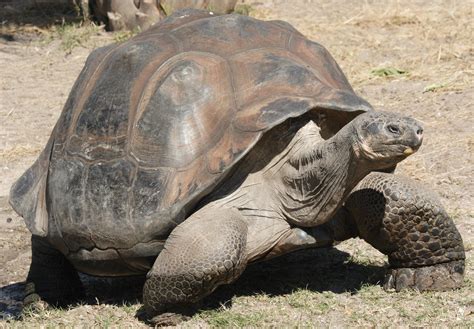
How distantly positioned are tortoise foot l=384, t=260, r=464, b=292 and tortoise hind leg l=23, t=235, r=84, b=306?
180 cm

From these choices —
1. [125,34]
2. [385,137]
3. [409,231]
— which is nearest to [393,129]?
[385,137]

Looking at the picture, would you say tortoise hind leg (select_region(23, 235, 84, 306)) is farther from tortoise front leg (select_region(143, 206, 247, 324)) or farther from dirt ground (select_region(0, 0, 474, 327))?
tortoise front leg (select_region(143, 206, 247, 324))

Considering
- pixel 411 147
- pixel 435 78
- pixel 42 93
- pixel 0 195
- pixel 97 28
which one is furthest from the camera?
pixel 97 28

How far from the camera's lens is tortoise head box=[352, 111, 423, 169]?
153 inches

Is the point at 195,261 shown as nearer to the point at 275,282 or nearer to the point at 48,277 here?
the point at 275,282

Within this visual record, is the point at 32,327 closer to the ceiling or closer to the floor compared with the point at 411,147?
closer to the floor

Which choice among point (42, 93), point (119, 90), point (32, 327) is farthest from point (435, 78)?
point (32, 327)

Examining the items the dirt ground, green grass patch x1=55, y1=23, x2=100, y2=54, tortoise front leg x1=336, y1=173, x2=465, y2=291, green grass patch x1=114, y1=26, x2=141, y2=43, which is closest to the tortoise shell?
tortoise front leg x1=336, y1=173, x2=465, y2=291

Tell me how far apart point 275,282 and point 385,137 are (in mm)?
1313

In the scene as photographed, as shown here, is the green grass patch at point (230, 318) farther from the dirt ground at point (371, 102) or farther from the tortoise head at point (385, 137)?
the tortoise head at point (385, 137)

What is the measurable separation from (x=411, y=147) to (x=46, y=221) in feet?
6.94

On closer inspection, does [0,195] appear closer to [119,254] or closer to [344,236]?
[119,254]

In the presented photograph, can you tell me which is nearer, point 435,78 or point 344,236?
point 344,236

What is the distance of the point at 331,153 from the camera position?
165 inches
